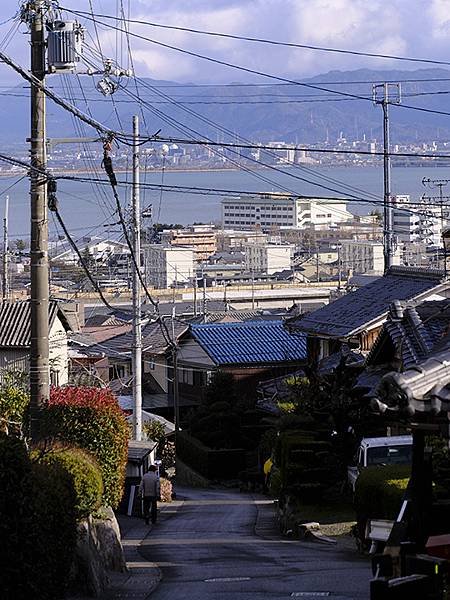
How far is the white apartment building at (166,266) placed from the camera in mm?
117625

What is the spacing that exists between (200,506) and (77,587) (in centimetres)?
1532

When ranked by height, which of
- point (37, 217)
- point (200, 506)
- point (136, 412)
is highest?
point (37, 217)

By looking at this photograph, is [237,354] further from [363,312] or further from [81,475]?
[81,475]

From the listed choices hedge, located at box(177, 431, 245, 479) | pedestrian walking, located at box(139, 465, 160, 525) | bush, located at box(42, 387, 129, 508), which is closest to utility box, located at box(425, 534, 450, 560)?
bush, located at box(42, 387, 129, 508)

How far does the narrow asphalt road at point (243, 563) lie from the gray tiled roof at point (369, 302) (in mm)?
8192

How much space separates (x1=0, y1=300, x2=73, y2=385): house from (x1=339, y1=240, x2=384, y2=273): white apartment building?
→ 86.0 m

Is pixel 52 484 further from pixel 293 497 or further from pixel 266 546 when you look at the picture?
pixel 293 497

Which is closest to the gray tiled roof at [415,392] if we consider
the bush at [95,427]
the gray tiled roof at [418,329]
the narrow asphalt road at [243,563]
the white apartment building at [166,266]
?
the narrow asphalt road at [243,563]

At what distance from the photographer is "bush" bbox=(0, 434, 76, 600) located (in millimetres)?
10000

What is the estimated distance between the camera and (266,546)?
58.0ft

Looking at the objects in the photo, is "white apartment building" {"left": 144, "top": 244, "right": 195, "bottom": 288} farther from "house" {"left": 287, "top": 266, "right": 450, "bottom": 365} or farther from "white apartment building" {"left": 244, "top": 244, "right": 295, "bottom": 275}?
"house" {"left": 287, "top": 266, "right": 450, "bottom": 365}

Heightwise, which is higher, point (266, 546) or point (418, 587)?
point (418, 587)

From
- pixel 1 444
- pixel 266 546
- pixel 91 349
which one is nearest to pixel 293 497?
pixel 266 546

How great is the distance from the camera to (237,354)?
147ft
